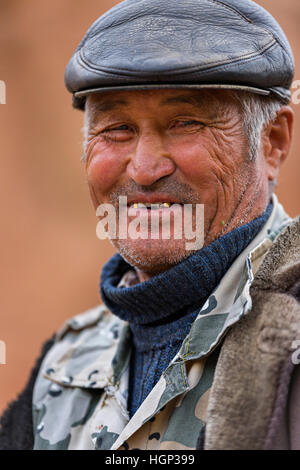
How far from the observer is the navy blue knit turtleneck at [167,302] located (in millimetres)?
1543

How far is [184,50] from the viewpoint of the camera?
1.46 meters

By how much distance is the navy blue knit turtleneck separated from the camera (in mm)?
1543

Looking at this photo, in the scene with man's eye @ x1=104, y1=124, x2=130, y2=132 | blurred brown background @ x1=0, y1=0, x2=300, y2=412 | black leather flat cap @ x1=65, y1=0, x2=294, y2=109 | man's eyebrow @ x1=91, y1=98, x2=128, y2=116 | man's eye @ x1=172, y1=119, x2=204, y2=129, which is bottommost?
blurred brown background @ x1=0, y1=0, x2=300, y2=412

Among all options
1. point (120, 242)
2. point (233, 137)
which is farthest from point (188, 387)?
point (233, 137)

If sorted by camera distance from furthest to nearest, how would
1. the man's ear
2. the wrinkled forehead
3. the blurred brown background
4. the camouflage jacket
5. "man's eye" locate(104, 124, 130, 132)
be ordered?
the blurred brown background < the man's ear < "man's eye" locate(104, 124, 130, 132) < the wrinkled forehead < the camouflage jacket

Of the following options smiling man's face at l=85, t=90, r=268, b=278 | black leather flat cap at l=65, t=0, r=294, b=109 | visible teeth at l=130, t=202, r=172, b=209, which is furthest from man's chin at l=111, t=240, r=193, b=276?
black leather flat cap at l=65, t=0, r=294, b=109

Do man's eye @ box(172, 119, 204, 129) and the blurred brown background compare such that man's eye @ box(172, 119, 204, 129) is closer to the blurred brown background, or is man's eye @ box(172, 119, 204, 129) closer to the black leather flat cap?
the black leather flat cap

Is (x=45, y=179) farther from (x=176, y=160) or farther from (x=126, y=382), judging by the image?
(x=176, y=160)

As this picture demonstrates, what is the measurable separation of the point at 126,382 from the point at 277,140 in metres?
0.95

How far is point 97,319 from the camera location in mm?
2346

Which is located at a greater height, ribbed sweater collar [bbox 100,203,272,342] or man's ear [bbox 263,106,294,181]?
man's ear [bbox 263,106,294,181]

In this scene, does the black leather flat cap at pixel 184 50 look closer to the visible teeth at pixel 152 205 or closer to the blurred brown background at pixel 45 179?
the visible teeth at pixel 152 205

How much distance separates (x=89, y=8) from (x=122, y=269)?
4.77 meters

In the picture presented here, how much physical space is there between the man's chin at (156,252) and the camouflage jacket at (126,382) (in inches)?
6.3
